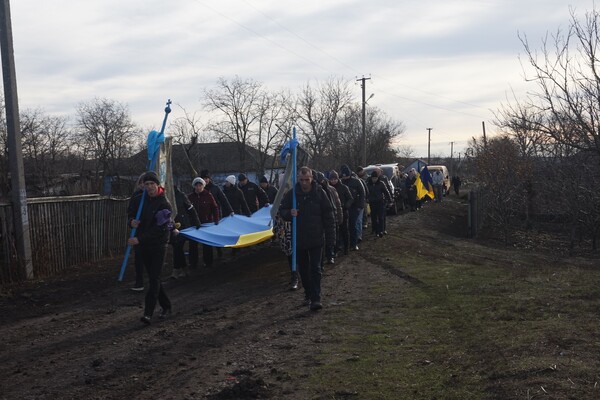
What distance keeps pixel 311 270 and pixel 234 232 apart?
13.2 feet

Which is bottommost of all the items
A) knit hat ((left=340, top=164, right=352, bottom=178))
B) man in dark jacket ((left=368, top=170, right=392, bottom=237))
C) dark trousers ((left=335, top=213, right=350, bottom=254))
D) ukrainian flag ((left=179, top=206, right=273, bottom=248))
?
dark trousers ((left=335, top=213, right=350, bottom=254))

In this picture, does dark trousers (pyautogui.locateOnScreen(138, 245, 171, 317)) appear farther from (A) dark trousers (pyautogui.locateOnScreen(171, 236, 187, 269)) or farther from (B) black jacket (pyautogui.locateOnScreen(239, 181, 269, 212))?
(B) black jacket (pyautogui.locateOnScreen(239, 181, 269, 212))

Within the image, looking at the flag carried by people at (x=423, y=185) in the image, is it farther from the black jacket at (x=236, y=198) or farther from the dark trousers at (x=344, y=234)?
Answer: the black jacket at (x=236, y=198)

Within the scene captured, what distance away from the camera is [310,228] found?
914 centimetres

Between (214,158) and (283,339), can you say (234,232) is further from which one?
(214,158)

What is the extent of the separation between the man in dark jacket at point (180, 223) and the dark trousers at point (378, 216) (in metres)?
6.64

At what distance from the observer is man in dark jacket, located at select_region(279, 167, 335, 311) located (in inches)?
355

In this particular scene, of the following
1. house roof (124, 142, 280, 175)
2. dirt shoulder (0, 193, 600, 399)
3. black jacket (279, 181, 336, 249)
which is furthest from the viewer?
house roof (124, 142, 280, 175)

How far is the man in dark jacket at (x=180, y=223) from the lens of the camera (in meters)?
11.9

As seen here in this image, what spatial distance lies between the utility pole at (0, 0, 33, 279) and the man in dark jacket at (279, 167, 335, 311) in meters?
5.35

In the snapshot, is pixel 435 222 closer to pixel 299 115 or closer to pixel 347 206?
pixel 347 206

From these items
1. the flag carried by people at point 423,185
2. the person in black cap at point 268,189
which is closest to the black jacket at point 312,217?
the person in black cap at point 268,189

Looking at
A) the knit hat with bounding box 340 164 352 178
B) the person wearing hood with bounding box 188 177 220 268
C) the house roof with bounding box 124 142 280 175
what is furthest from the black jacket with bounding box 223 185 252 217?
the house roof with bounding box 124 142 280 175

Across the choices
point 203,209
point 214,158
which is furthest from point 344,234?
point 214,158
